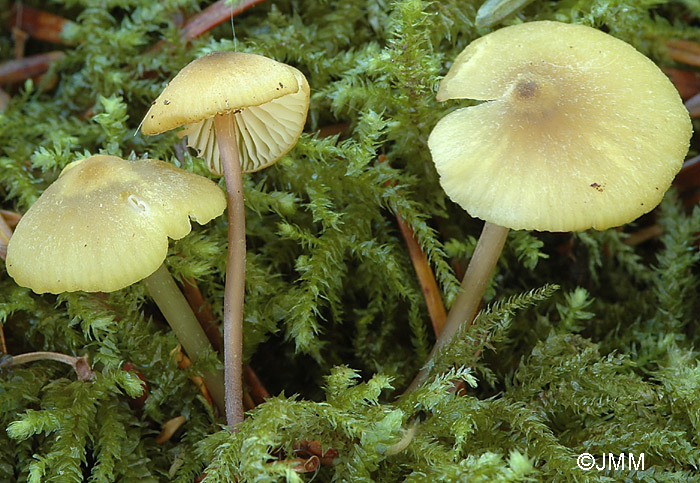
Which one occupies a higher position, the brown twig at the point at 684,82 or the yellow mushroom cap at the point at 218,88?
the yellow mushroom cap at the point at 218,88

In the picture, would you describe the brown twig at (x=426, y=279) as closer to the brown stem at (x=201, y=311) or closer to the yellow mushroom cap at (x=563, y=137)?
the yellow mushroom cap at (x=563, y=137)

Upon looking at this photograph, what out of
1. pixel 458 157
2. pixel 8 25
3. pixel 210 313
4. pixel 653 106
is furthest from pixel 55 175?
pixel 653 106

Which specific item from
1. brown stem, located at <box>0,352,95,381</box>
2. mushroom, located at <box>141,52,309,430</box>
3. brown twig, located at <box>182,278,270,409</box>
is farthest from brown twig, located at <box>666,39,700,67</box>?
brown stem, located at <box>0,352,95,381</box>

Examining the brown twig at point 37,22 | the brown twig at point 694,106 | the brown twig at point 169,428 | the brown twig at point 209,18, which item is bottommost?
the brown twig at point 169,428

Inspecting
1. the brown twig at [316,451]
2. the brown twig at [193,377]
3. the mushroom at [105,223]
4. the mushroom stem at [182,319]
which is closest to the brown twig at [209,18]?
the mushroom at [105,223]

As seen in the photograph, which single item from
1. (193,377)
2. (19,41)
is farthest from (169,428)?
(19,41)

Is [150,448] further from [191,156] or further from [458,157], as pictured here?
[458,157]

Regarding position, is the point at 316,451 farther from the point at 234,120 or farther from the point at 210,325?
the point at 234,120
